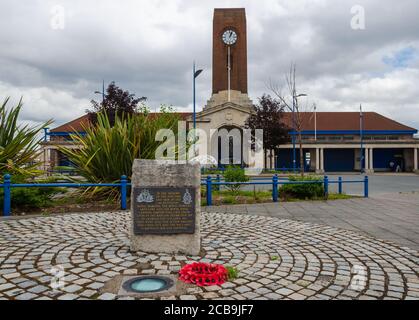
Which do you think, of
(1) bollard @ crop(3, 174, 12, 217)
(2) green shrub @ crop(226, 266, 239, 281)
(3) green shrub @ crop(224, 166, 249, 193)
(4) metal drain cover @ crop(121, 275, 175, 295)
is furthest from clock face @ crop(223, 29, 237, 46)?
(4) metal drain cover @ crop(121, 275, 175, 295)

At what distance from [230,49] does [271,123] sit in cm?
1519

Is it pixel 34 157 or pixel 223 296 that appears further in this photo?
pixel 34 157

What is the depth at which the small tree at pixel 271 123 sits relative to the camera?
3369 centimetres

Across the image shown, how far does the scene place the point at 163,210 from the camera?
507cm

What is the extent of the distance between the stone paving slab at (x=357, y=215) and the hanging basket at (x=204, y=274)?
3.60m

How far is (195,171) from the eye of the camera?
5.18 meters

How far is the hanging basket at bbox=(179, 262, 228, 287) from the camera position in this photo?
3732mm

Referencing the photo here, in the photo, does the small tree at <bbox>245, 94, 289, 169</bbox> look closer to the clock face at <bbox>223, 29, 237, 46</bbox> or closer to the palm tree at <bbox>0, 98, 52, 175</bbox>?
the clock face at <bbox>223, 29, 237, 46</bbox>

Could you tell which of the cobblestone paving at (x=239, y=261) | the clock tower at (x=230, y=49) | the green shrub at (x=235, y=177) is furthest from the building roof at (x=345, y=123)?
the cobblestone paving at (x=239, y=261)

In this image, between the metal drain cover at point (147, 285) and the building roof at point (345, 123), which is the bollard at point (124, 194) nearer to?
the metal drain cover at point (147, 285)
